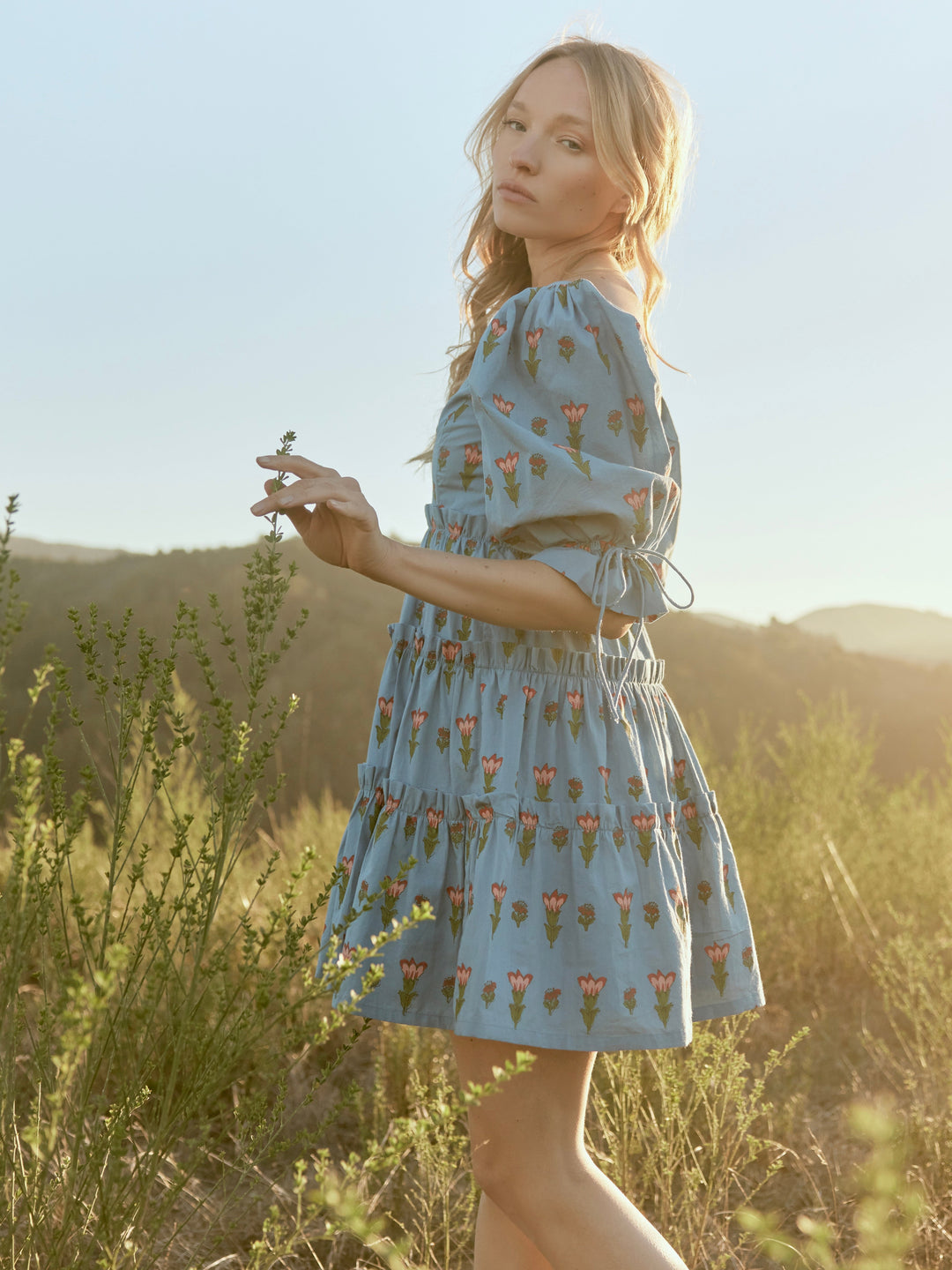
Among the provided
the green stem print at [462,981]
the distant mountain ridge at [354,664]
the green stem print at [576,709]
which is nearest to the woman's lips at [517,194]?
the green stem print at [576,709]

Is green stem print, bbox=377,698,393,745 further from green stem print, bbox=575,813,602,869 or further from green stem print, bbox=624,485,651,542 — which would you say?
green stem print, bbox=624,485,651,542

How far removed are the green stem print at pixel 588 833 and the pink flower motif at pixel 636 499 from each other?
0.40m

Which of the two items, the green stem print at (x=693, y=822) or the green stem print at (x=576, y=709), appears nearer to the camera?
the green stem print at (x=576, y=709)

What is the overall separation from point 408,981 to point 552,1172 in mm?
292

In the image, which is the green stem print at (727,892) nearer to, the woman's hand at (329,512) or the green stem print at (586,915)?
the green stem print at (586,915)

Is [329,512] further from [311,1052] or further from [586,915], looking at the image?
[311,1052]

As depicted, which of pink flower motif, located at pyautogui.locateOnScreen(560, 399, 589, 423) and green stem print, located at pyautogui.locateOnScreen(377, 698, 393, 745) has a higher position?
pink flower motif, located at pyautogui.locateOnScreen(560, 399, 589, 423)

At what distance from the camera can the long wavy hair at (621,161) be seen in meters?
1.52

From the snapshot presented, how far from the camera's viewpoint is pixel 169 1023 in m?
1.22

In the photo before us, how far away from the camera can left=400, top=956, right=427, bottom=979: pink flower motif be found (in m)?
1.38

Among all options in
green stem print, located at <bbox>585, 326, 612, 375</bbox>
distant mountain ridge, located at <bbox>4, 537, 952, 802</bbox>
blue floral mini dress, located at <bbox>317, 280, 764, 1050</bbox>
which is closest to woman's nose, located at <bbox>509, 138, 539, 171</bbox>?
blue floral mini dress, located at <bbox>317, 280, 764, 1050</bbox>

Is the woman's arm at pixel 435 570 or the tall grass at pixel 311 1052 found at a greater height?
the woman's arm at pixel 435 570

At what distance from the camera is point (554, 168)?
153 cm

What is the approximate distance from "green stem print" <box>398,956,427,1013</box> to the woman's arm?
18.5 inches
